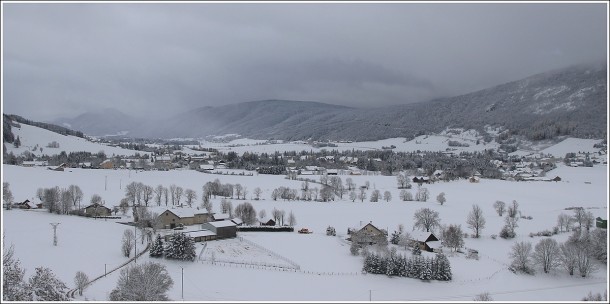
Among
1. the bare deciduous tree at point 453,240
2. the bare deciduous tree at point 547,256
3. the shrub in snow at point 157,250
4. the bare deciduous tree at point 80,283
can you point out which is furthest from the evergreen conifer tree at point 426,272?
the bare deciduous tree at point 80,283

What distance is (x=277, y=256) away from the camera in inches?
1331

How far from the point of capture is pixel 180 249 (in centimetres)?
3184

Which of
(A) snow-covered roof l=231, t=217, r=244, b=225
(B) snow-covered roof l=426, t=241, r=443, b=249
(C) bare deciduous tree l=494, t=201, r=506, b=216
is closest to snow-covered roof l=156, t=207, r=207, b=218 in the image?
(A) snow-covered roof l=231, t=217, r=244, b=225

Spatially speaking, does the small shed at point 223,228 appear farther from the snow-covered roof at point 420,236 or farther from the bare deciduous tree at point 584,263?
the bare deciduous tree at point 584,263

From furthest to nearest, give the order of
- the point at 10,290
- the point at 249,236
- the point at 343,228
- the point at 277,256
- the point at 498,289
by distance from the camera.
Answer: the point at 343,228 < the point at 249,236 < the point at 277,256 < the point at 498,289 < the point at 10,290

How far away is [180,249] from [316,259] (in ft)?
31.4

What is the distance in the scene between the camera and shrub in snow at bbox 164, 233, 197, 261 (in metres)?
31.7

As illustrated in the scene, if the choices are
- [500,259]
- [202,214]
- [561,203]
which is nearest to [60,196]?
[202,214]

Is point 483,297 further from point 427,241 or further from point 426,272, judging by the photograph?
point 427,241

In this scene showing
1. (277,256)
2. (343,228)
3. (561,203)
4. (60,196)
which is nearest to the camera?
(277,256)

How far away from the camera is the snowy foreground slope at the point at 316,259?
Answer: 2619 centimetres

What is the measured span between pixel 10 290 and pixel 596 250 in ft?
119

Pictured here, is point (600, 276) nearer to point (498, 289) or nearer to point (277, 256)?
point (498, 289)

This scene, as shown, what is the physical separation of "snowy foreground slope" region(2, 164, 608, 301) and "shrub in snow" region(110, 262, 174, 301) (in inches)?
111
